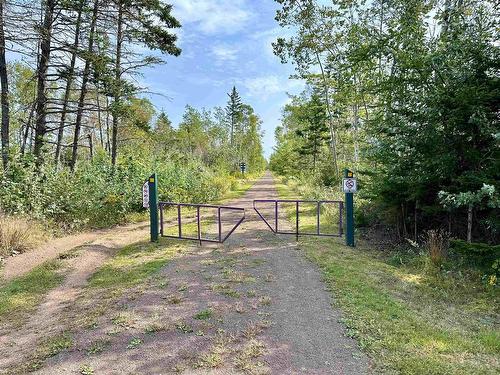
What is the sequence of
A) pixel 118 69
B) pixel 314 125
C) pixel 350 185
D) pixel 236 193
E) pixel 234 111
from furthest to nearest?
pixel 234 111
pixel 314 125
pixel 236 193
pixel 118 69
pixel 350 185

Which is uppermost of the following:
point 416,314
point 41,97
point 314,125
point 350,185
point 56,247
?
point 314,125

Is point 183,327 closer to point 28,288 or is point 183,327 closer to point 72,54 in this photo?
point 28,288

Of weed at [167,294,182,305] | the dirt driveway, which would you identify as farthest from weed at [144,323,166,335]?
weed at [167,294,182,305]

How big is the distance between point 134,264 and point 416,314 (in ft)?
15.0

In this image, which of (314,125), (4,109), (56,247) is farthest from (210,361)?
(314,125)

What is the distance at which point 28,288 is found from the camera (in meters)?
5.23

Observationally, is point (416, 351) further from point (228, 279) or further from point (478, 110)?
point (478, 110)

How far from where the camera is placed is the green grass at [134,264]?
5445mm

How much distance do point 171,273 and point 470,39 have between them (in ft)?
20.8

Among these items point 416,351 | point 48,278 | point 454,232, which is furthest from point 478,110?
point 48,278

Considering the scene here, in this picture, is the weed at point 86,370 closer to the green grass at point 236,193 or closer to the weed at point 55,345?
the weed at point 55,345

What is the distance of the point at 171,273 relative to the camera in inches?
225

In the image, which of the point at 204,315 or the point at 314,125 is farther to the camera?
the point at 314,125

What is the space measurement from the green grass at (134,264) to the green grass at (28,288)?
2.02 feet
